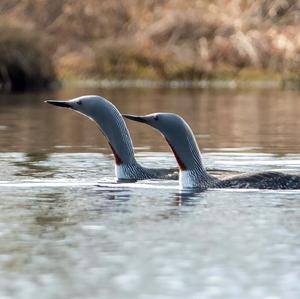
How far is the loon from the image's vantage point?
1784 centimetres

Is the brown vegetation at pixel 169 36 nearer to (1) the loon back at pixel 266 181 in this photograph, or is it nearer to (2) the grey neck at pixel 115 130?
(2) the grey neck at pixel 115 130

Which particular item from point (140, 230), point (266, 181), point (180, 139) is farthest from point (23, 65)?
point (140, 230)

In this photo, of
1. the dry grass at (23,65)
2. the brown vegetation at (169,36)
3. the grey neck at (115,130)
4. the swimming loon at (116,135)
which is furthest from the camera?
the brown vegetation at (169,36)

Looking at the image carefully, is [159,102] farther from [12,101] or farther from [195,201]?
[195,201]

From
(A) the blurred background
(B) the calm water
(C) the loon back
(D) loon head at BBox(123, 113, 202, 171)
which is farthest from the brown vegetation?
(C) the loon back

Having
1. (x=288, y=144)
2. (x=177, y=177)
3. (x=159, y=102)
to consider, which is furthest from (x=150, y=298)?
(x=159, y=102)

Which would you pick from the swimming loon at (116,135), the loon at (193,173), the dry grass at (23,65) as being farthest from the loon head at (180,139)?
the dry grass at (23,65)

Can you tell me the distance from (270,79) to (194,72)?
145 inches

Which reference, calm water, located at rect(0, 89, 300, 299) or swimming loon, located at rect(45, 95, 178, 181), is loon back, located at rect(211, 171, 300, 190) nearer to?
calm water, located at rect(0, 89, 300, 299)

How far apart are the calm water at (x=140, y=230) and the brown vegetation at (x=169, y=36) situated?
45690 millimetres

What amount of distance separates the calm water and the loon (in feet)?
0.64

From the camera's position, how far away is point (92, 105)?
800 inches

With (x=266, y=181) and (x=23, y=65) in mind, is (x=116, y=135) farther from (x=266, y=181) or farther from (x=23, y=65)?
(x=23, y=65)

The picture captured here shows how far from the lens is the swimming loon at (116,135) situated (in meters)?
19.8
